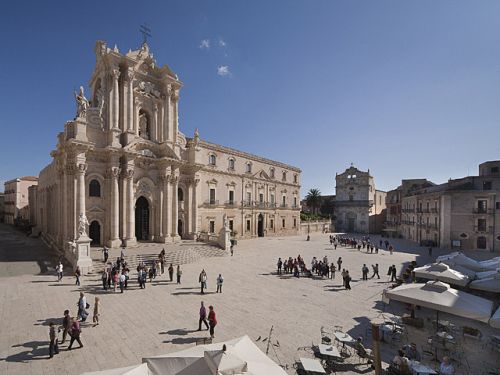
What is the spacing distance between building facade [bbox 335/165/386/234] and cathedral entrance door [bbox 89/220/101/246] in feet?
171

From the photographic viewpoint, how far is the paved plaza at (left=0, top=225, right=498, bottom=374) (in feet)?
27.0

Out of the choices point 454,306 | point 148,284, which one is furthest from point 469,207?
point 148,284

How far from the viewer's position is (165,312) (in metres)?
11.5

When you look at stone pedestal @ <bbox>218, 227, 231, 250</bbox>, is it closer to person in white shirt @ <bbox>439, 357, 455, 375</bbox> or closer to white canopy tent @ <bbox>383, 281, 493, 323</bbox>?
white canopy tent @ <bbox>383, 281, 493, 323</bbox>

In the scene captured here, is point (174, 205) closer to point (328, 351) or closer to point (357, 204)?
point (328, 351)

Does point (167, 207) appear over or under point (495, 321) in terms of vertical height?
over

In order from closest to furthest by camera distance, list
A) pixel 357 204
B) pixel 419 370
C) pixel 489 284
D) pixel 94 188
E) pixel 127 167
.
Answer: pixel 419 370
pixel 489 284
pixel 94 188
pixel 127 167
pixel 357 204

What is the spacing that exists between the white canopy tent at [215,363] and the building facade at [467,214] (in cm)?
3752

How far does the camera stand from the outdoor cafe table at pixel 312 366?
669cm

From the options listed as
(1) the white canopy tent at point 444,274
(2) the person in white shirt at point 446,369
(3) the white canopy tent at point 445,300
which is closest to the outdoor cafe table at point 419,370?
(2) the person in white shirt at point 446,369

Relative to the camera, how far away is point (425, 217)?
39.1 meters

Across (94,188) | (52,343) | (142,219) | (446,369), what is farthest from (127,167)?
(446,369)

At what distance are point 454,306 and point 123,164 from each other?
25.3 metres

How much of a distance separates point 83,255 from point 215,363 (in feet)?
54.6
